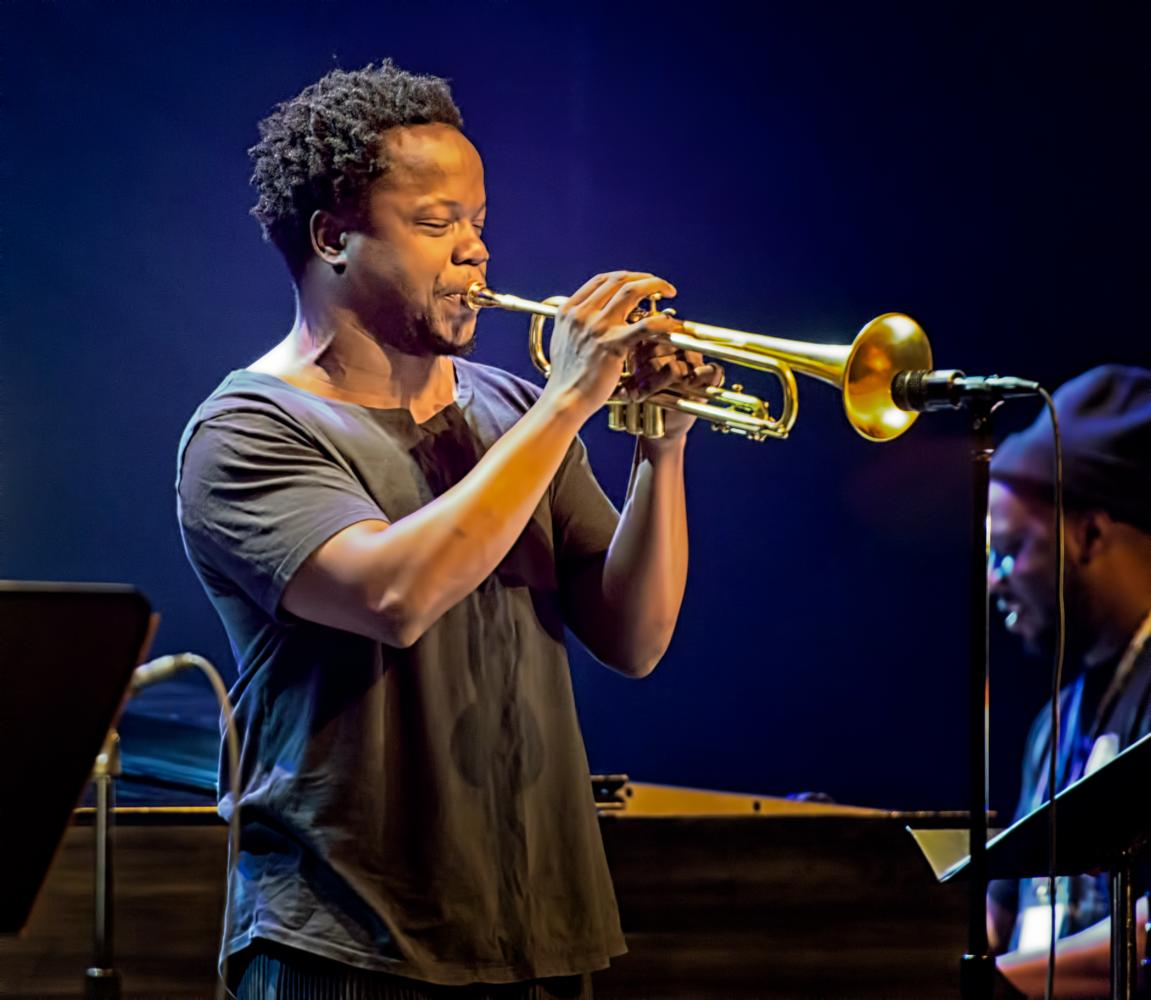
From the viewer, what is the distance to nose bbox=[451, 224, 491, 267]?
2.51 metres

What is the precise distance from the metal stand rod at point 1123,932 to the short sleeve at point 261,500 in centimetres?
135

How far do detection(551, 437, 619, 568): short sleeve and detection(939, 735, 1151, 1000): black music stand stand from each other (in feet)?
2.53

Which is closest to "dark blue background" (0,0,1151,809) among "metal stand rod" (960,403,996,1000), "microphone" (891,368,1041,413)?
"microphone" (891,368,1041,413)

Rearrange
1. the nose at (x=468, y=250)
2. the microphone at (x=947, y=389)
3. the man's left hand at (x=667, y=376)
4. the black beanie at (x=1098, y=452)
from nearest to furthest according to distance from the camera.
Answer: the microphone at (x=947, y=389), the nose at (x=468, y=250), the man's left hand at (x=667, y=376), the black beanie at (x=1098, y=452)

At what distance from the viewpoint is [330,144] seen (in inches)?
100

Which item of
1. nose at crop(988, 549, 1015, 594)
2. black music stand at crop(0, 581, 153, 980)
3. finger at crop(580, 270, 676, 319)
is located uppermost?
finger at crop(580, 270, 676, 319)

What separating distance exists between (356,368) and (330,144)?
370mm

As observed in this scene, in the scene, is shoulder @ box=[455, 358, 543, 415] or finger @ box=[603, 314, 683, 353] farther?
shoulder @ box=[455, 358, 543, 415]

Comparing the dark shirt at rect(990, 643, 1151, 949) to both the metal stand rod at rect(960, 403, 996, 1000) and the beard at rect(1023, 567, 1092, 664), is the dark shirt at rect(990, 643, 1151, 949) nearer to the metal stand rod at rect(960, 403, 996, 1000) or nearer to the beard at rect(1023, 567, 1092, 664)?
the beard at rect(1023, 567, 1092, 664)

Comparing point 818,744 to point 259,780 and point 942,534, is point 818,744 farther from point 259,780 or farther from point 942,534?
point 259,780

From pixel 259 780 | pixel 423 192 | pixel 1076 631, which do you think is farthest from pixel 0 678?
pixel 1076 631

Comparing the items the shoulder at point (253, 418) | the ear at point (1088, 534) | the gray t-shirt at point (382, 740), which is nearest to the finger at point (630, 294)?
the gray t-shirt at point (382, 740)

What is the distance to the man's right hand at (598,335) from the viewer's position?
94.3 inches

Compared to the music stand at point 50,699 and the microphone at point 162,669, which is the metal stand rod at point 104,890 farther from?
the music stand at point 50,699
